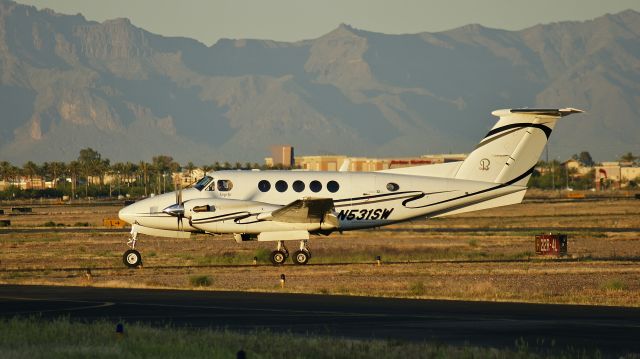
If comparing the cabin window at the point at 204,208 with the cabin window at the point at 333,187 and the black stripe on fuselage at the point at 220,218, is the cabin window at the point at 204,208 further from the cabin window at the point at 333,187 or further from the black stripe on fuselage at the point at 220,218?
the cabin window at the point at 333,187

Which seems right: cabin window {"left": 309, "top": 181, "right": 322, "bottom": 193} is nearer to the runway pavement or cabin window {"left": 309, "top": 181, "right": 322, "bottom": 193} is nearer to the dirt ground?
the dirt ground

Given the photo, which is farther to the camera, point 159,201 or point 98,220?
point 98,220

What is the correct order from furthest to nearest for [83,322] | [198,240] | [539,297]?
[198,240] → [539,297] → [83,322]

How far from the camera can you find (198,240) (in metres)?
61.3

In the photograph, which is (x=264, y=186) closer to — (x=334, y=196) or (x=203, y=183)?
(x=203, y=183)

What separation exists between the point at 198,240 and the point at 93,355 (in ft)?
136

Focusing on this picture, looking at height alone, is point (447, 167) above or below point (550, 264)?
above

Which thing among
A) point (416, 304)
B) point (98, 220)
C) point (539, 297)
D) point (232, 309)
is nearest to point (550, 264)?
point (539, 297)

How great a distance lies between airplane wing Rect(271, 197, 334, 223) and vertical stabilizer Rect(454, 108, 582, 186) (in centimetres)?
531

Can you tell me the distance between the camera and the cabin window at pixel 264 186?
4228cm

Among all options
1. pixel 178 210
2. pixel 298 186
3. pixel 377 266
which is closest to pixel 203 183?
pixel 178 210

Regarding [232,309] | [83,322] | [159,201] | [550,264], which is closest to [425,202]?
[550,264]

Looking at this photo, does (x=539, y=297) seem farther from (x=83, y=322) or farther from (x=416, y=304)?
(x=83, y=322)

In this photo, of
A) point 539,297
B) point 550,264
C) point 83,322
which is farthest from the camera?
point 550,264
